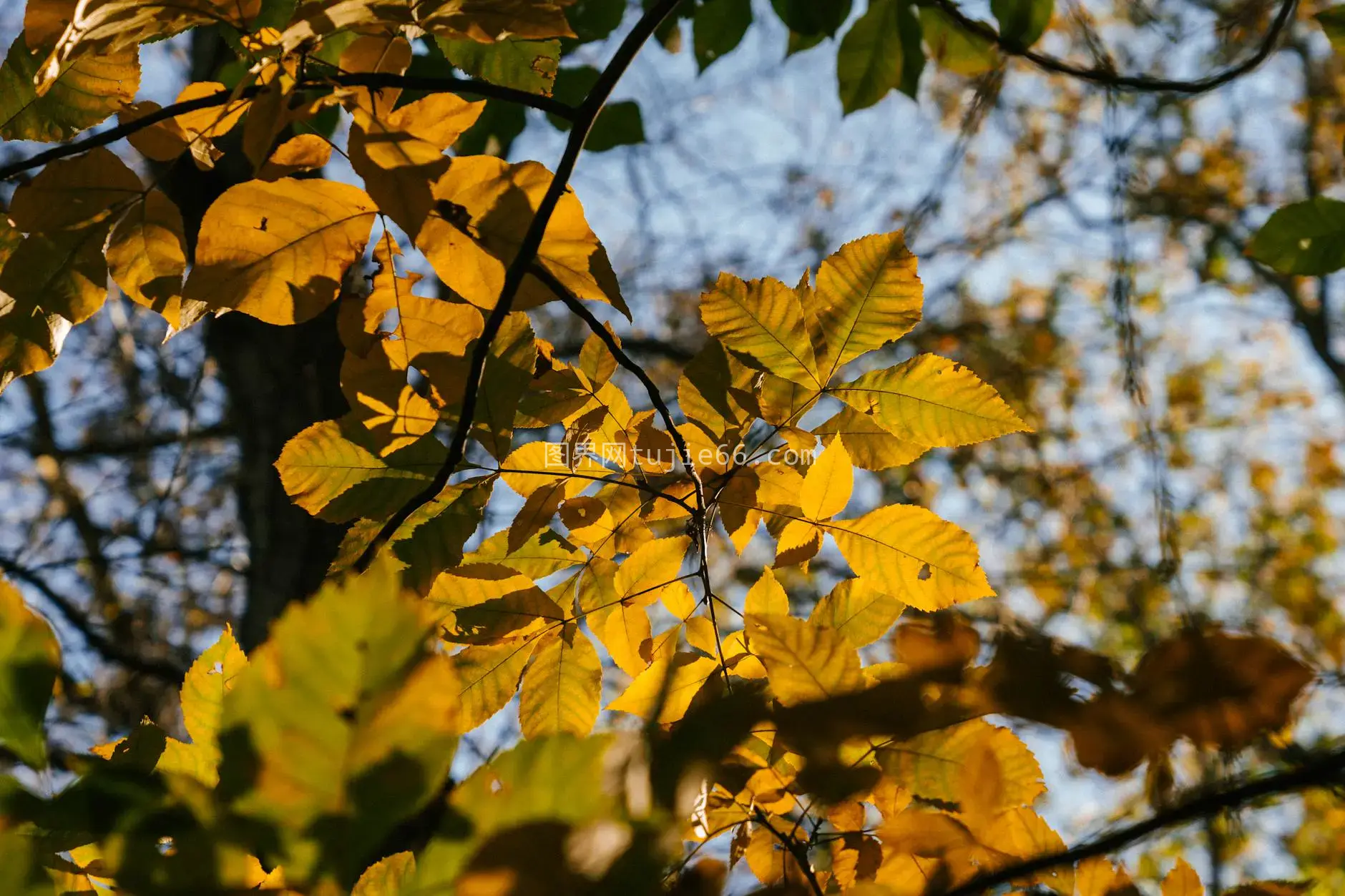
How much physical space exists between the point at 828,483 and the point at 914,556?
10 centimetres

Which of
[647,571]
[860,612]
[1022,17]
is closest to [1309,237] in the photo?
[1022,17]

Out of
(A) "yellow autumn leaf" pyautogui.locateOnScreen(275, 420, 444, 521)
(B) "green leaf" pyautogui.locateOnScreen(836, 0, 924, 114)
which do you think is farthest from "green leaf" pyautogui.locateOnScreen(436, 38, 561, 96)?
(B) "green leaf" pyautogui.locateOnScreen(836, 0, 924, 114)

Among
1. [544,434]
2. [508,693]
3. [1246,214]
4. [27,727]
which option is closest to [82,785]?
[27,727]

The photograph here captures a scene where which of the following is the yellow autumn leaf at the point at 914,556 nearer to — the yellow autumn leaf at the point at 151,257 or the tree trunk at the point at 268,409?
the yellow autumn leaf at the point at 151,257

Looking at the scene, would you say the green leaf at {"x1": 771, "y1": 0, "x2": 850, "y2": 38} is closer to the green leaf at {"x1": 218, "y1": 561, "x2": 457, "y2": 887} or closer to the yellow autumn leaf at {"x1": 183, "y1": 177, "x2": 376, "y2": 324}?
the yellow autumn leaf at {"x1": 183, "y1": 177, "x2": 376, "y2": 324}

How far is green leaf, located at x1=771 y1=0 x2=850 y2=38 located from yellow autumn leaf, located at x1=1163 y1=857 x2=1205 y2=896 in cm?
111

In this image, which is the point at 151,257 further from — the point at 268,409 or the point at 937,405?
the point at 268,409

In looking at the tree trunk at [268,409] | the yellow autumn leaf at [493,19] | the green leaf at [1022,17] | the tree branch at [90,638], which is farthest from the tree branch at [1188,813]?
the tree branch at [90,638]

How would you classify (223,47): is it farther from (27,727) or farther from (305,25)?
(27,727)

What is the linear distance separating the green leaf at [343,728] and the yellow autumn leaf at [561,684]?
47cm

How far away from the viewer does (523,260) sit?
61cm

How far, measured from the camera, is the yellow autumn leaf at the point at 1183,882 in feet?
2.00

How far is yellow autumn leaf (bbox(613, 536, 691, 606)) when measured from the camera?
82cm

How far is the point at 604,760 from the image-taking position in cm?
35
